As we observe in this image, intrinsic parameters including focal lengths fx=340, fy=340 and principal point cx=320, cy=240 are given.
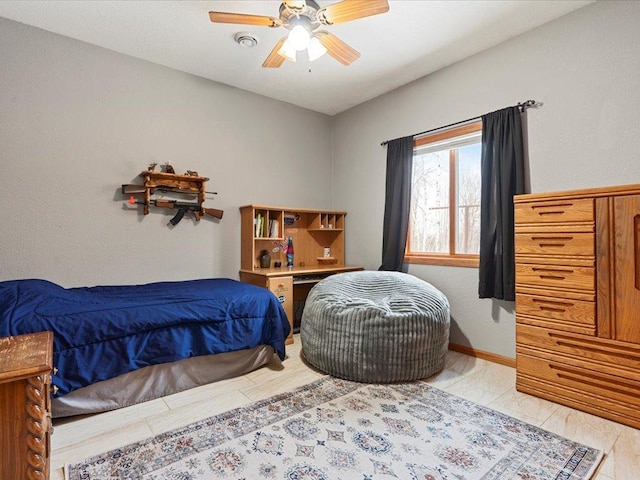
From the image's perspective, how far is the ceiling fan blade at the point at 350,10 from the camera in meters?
1.86

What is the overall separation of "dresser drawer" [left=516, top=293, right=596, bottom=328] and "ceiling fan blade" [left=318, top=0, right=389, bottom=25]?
203 centimetres

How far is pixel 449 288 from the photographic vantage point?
3217 mm

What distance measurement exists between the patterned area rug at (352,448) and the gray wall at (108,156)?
1.74 meters

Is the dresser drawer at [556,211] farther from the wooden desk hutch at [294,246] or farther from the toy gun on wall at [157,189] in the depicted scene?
the toy gun on wall at [157,189]

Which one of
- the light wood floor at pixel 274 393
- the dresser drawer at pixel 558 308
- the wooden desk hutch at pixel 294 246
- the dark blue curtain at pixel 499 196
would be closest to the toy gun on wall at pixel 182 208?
the wooden desk hutch at pixel 294 246

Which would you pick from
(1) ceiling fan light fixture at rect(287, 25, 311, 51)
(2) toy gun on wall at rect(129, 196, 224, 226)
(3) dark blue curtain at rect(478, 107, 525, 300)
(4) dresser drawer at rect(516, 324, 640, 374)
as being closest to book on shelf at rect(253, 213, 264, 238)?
(2) toy gun on wall at rect(129, 196, 224, 226)

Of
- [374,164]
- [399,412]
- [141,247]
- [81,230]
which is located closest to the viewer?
[399,412]

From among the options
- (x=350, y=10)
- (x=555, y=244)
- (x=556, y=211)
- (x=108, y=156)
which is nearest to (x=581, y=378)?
(x=555, y=244)

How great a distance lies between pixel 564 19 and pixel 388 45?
1.27m

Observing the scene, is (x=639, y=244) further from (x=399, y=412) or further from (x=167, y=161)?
(x=167, y=161)

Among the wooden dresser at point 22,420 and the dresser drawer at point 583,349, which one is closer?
the wooden dresser at point 22,420

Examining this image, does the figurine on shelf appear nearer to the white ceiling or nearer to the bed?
the bed

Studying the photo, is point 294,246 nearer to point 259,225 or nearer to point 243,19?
point 259,225

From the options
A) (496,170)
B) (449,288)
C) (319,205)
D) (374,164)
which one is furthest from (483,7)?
(319,205)
